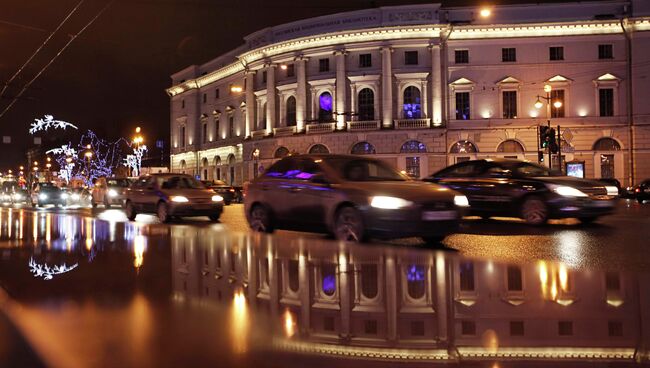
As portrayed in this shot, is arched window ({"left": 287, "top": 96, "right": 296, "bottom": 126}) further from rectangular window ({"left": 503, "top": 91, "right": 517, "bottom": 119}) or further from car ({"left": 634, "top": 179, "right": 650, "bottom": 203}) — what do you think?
car ({"left": 634, "top": 179, "right": 650, "bottom": 203})

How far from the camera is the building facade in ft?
159

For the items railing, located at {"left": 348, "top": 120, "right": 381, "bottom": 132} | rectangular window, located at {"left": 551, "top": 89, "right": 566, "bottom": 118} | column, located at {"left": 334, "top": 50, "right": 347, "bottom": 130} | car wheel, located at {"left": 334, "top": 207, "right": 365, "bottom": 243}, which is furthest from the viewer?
column, located at {"left": 334, "top": 50, "right": 347, "bottom": 130}

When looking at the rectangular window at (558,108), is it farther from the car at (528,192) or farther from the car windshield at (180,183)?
the car windshield at (180,183)

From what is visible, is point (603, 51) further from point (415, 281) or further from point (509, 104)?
point (415, 281)

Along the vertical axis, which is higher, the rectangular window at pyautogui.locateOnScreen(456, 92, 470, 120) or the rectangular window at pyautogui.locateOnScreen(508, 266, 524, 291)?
the rectangular window at pyautogui.locateOnScreen(456, 92, 470, 120)

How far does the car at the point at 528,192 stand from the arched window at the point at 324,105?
132ft

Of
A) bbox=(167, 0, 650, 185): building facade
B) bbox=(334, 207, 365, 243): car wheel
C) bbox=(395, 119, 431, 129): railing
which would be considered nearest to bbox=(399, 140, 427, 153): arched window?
bbox=(167, 0, 650, 185): building facade

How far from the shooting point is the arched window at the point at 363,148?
172ft

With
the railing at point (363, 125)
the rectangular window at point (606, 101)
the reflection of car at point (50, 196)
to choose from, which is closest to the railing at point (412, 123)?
the railing at point (363, 125)

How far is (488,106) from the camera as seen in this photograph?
50469 millimetres

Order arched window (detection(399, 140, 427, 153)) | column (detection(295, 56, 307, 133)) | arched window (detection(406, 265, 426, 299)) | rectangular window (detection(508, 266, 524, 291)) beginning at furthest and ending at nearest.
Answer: column (detection(295, 56, 307, 133)) < arched window (detection(399, 140, 427, 153)) < rectangular window (detection(508, 266, 524, 291)) < arched window (detection(406, 265, 426, 299))

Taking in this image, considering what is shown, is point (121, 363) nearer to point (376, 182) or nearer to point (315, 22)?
point (376, 182)

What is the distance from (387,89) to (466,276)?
46.0 m

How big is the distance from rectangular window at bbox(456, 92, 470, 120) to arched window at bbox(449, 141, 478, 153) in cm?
220
